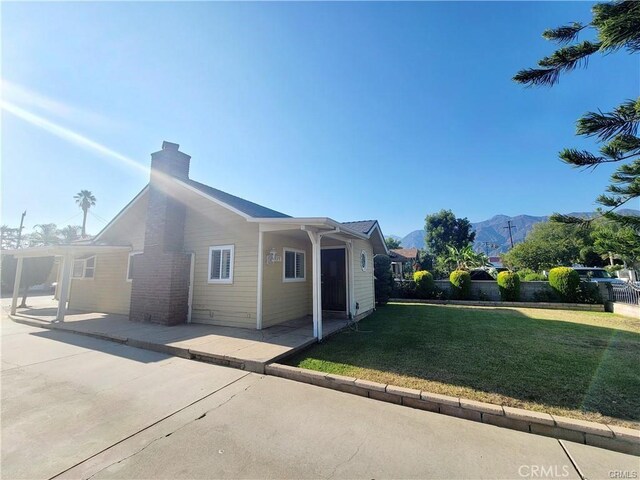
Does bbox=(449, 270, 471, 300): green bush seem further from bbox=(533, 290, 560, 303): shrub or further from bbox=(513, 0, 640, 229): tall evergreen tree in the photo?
bbox=(513, 0, 640, 229): tall evergreen tree

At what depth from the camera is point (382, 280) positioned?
13.5m

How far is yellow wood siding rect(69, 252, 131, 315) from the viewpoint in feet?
34.0

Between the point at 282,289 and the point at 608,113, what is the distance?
25.1 ft

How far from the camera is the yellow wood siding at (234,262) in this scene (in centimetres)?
760

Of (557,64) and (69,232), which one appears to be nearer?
(557,64)

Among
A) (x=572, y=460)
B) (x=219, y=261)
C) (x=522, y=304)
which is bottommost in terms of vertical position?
(x=572, y=460)

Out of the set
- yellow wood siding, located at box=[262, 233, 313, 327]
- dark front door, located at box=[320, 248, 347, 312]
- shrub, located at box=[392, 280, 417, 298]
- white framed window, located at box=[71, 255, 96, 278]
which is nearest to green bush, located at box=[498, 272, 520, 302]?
shrub, located at box=[392, 280, 417, 298]

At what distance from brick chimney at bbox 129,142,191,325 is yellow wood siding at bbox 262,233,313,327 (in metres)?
2.89

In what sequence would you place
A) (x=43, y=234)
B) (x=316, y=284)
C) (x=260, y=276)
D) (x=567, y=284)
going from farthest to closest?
(x=43, y=234), (x=567, y=284), (x=260, y=276), (x=316, y=284)

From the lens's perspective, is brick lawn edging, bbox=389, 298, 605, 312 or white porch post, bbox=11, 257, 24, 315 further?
brick lawn edging, bbox=389, 298, 605, 312

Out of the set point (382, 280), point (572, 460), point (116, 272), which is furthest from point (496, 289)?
point (116, 272)

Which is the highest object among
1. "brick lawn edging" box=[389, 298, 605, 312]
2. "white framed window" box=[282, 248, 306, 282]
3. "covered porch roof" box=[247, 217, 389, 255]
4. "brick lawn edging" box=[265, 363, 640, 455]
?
"covered porch roof" box=[247, 217, 389, 255]

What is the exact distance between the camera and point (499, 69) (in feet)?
22.3

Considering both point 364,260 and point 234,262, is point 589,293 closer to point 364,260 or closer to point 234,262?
point 364,260
